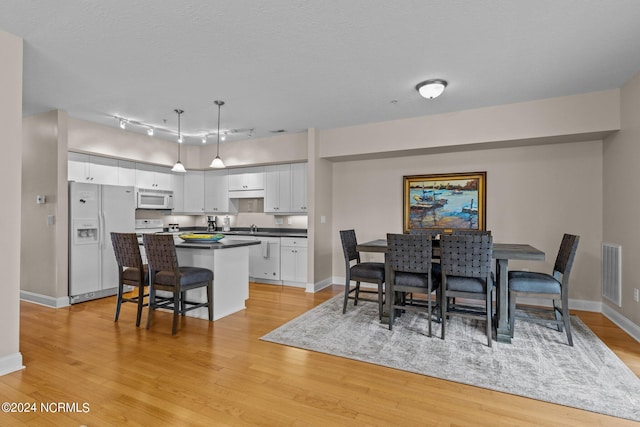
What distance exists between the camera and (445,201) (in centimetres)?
486

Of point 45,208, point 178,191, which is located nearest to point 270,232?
point 178,191

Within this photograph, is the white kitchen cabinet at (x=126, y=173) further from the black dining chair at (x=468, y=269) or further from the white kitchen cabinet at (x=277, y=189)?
the black dining chair at (x=468, y=269)

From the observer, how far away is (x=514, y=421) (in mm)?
1932

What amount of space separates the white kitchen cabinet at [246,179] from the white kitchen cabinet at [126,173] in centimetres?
A: 162

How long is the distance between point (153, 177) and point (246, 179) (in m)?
1.60

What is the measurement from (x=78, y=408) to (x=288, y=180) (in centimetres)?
429

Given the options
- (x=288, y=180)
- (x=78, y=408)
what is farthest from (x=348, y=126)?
(x=78, y=408)

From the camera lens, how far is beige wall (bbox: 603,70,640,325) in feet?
10.6

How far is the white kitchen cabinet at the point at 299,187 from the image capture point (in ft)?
18.7

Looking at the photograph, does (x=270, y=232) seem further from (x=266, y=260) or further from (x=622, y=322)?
(x=622, y=322)

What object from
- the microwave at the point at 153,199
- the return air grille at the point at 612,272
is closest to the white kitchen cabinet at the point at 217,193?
the microwave at the point at 153,199

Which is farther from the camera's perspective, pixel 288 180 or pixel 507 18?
pixel 288 180

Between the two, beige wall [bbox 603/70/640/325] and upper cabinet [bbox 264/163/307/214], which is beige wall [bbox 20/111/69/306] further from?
beige wall [bbox 603/70/640/325]

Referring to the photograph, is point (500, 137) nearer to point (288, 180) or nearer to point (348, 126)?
point (348, 126)
